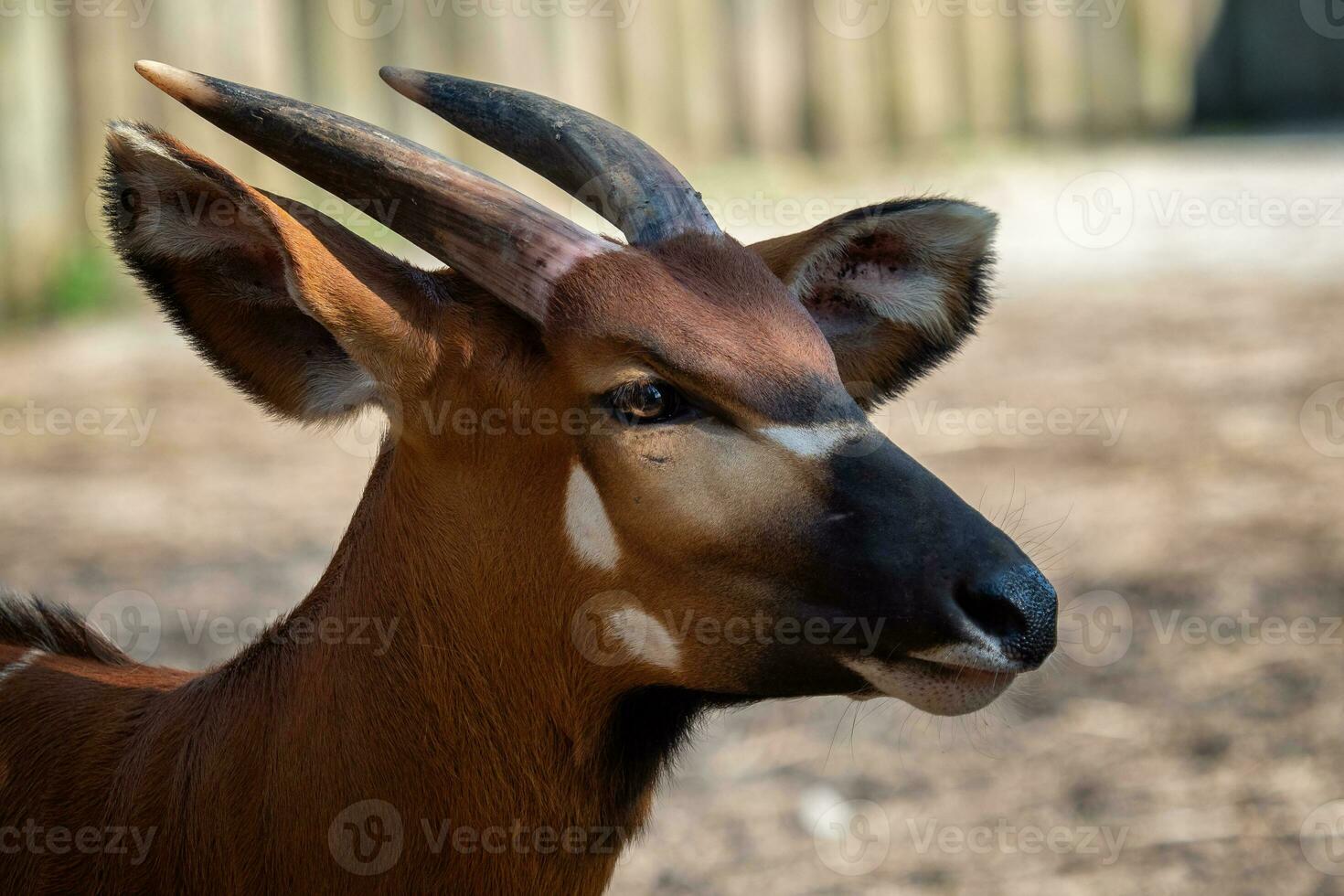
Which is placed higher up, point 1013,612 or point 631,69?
point 1013,612

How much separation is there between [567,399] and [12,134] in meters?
11.2

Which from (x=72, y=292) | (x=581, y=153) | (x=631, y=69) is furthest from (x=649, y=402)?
(x=631, y=69)

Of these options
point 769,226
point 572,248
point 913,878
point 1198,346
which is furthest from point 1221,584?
point 769,226

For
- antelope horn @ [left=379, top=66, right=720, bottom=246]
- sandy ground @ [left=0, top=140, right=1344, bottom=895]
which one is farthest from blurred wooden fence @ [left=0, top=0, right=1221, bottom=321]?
antelope horn @ [left=379, top=66, right=720, bottom=246]

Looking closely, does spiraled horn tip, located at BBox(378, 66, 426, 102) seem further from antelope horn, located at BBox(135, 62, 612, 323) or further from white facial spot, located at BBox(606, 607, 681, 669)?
white facial spot, located at BBox(606, 607, 681, 669)

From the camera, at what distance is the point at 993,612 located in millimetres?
2910

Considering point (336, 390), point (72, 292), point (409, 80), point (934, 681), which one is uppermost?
point (409, 80)

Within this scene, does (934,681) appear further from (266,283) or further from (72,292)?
(72,292)

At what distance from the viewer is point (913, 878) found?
5.55m

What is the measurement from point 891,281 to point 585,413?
122cm

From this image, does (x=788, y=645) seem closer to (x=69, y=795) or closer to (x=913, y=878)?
(x=69, y=795)

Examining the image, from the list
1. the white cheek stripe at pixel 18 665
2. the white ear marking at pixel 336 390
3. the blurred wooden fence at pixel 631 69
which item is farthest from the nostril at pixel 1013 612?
the blurred wooden fence at pixel 631 69

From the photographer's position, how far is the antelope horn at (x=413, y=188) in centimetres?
325

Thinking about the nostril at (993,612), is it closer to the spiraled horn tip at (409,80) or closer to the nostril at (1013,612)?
the nostril at (1013,612)
